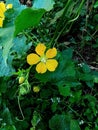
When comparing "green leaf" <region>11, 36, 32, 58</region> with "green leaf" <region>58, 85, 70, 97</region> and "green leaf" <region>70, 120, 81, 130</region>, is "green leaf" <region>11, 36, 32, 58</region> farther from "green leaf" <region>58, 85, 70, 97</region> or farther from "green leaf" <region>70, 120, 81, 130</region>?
"green leaf" <region>70, 120, 81, 130</region>

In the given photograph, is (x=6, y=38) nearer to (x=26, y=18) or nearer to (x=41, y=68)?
(x=26, y=18)

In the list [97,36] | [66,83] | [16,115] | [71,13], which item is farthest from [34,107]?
[97,36]

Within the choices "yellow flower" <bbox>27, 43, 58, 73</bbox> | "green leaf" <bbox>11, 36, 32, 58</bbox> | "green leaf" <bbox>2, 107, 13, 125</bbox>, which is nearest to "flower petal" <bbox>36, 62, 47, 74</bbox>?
"yellow flower" <bbox>27, 43, 58, 73</bbox>

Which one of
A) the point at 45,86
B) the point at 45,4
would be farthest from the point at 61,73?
the point at 45,4

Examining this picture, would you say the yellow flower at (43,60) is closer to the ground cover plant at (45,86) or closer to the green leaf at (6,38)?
the ground cover plant at (45,86)

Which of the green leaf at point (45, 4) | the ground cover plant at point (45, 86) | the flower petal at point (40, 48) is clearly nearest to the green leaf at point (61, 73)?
the ground cover plant at point (45, 86)

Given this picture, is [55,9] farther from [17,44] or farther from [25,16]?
[25,16]
